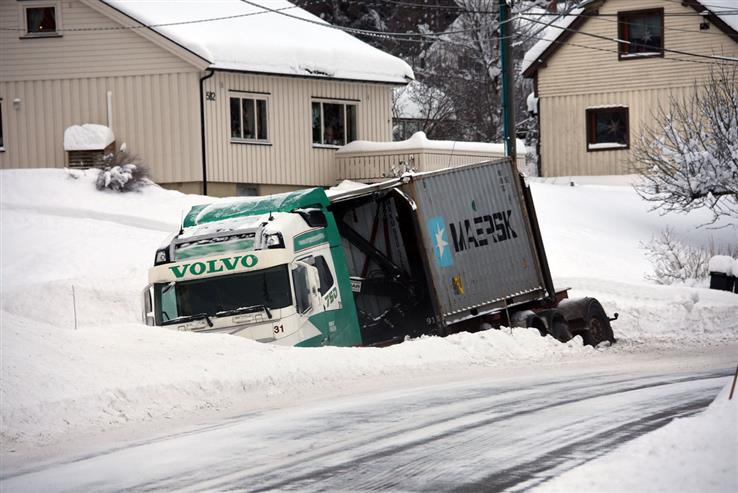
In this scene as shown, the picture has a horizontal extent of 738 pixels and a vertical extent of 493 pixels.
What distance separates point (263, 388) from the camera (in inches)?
597

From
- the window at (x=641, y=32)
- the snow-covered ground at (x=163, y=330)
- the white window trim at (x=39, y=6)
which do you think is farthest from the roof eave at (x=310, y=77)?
the window at (x=641, y=32)

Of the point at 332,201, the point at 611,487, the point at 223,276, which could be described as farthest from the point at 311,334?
the point at 611,487

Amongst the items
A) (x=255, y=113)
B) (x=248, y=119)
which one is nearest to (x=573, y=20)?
(x=255, y=113)

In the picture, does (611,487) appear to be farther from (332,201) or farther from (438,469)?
(332,201)

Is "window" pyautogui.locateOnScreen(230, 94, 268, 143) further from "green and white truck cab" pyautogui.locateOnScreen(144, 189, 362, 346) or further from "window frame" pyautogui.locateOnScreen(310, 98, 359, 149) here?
"green and white truck cab" pyautogui.locateOnScreen(144, 189, 362, 346)

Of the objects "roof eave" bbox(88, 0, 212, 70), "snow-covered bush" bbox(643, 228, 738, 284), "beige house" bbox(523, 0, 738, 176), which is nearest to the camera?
"snow-covered bush" bbox(643, 228, 738, 284)

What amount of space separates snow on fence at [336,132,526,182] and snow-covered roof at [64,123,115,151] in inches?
310

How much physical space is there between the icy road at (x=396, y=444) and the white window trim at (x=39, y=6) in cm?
2568

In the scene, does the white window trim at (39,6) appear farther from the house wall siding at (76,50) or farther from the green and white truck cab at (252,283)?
the green and white truck cab at (252,283)

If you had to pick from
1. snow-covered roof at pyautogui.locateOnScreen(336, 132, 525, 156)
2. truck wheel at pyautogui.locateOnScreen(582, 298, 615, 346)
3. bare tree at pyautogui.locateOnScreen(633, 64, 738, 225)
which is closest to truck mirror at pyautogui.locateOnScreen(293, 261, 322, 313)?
truck wheel at pyautogui.locateOnScreen(582, 298, 615, 346)

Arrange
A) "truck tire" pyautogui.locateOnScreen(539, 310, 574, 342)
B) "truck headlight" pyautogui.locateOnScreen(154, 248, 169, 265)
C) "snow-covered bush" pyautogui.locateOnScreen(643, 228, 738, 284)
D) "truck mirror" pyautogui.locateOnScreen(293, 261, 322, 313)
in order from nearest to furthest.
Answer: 1. "truck mirror" pyautogui.locateOnScreen(293, 261, 322, 313)
2. "truck headlight" pyautogui.locateOnScreen(154, 248, 169, 265)
3. "truck tire" pyautogui.locateOnScreen(539, 310, 574, 342)
4. "snow-covered bush" pyautogui.locateOnScreen(643, 228, 738, 284)

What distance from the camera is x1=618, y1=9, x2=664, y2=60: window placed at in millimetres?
46125

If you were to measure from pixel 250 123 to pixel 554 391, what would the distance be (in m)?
24.6

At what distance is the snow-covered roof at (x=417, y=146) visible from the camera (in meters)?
37.8
